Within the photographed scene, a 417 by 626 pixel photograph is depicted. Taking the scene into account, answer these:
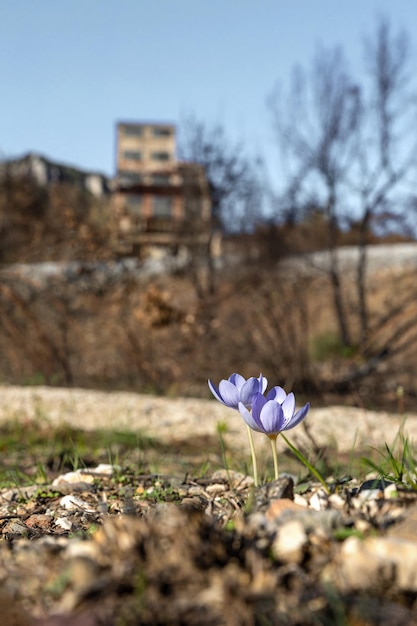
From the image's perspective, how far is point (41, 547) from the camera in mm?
1569

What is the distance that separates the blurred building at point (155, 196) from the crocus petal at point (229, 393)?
899 centimetres

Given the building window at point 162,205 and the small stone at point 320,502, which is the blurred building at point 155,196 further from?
the small stone at point 320,502

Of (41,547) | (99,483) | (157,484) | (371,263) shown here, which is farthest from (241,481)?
(371,263)

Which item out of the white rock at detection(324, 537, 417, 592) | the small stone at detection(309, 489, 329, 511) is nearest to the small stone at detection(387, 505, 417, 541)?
the white rock at detection(324, 537, 417, 592)

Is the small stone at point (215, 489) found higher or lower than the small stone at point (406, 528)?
lower

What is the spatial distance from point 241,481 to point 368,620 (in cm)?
172

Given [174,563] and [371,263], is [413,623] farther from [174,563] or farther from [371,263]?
[371,263]

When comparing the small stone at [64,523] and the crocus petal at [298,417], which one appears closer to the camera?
the crocus petal at [298,417]

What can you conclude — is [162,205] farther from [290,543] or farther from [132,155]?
[290,543]

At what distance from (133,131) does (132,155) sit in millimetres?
2102

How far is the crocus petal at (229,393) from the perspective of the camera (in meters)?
2.26

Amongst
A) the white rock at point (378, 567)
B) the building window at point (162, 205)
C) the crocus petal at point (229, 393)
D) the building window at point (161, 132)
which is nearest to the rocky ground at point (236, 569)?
the white rock at point (378, 567)

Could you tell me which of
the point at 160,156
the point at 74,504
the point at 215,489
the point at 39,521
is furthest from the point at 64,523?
the point at 160,156

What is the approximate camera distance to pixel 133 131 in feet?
143
